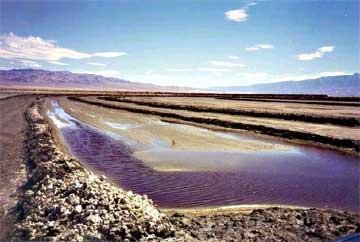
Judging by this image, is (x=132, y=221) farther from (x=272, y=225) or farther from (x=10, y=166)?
(x=10, y=166)

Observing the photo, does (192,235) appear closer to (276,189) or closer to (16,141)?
(276,189)

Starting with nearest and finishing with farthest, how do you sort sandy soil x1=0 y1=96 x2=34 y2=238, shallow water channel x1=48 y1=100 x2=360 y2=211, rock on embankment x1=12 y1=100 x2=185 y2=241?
rock on embankment x1=12 y1=100 x2=185 y2=241, sandy soil x1=0 y1=96 x2=34 y2=238, shallow water channel x1=48 y1=100 x2=360 y2=211

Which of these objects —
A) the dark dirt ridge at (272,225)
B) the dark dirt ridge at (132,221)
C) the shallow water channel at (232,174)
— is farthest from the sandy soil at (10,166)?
the dark dirt ridge at (272,225)

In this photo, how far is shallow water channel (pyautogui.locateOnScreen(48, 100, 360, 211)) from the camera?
37.0 feet

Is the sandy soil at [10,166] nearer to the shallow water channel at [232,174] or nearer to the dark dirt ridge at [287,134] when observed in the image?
the shallow water channel at [232,174]

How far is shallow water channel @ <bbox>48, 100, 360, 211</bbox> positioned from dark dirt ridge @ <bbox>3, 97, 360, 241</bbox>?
1.84 meters

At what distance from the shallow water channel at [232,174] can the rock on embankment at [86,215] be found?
2.40 metres

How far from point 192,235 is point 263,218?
6.43ft

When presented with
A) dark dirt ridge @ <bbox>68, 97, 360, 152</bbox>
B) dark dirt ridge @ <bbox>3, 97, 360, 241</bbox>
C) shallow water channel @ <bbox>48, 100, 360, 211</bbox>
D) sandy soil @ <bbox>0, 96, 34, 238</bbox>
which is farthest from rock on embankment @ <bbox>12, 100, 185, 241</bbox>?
dark dirt ridge @ <bbox>68, 97, 360, 152</bbox>

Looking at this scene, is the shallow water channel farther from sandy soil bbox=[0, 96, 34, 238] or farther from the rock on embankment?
sandy soil bbox=[0, 96, 34, 238]

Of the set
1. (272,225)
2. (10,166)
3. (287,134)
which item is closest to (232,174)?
(272,225)

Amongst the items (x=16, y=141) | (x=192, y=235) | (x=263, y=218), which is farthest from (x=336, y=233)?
(x=16, y=141)

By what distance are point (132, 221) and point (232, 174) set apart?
701 cm

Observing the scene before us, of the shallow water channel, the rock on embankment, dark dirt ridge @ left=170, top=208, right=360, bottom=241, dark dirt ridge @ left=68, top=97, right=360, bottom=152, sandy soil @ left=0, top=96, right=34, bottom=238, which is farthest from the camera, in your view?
dark dirt ridge @ left=68, top=97, right=360, bottom=152
